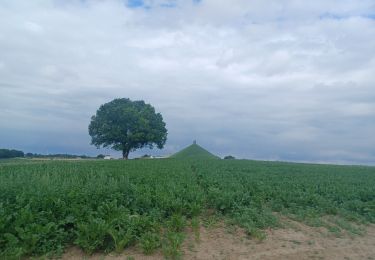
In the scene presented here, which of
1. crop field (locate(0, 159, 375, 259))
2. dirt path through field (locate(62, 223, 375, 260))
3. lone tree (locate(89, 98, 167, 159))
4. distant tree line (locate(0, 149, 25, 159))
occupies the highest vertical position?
lone tree (locate(89, 98, 167, 159))

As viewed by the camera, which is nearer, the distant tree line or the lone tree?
the distant tree line

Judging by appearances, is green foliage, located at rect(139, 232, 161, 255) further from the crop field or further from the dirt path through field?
the dirt path through field

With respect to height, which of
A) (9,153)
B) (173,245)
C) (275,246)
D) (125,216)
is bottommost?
(275,246)

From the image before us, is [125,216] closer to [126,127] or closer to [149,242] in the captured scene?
[149,242]

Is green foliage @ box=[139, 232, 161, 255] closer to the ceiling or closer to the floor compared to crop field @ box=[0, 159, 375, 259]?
closer to the floor

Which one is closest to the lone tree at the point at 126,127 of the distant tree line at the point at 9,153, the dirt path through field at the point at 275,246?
the distant tree line at the point at 9,153

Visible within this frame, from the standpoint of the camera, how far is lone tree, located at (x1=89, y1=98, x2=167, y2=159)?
52656 mm

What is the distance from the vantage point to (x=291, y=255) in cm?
812

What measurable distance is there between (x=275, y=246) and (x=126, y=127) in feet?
150

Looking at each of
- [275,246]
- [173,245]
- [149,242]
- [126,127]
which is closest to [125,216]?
[149,242]

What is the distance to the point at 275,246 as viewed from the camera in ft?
28.2

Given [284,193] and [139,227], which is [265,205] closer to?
[284,193]

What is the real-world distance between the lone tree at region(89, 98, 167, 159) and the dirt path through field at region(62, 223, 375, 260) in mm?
43603

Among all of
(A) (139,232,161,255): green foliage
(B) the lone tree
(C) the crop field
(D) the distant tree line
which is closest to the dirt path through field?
(A) (139,232,161,255): green foliage
